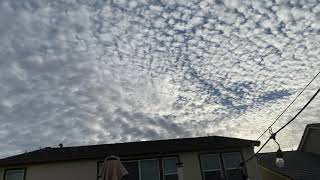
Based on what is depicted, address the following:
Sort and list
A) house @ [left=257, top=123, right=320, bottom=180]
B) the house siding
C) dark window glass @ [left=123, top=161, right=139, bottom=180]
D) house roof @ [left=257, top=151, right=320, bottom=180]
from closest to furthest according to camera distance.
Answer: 1. the house siding
2. dark window glass @ [left=123, top=161, right=139, bottom=180]
3. house roof @ [left=257, top=151, right=320, bottom=180]
4. house @ [left=257, top=123, right=320, bottom=180]

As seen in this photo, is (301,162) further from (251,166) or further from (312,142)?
(251,166)

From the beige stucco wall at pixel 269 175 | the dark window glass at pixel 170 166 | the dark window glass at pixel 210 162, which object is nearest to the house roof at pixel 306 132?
the beige stucco wall at pixel 269 175

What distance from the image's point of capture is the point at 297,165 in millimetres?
23031

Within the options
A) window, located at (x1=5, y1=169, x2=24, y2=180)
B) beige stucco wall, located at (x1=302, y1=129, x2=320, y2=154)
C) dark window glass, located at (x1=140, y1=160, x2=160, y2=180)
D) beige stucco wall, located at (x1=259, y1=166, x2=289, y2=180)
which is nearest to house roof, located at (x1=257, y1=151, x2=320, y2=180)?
beige stucco wall, located at (x1=259, y1=166, x2=289, y2=180)

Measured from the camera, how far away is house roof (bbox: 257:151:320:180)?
20469 mm

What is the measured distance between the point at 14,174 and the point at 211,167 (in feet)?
34.2

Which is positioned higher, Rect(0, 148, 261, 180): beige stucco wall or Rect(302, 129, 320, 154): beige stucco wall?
Rect(302, 129, 320, 154): beige stucco wall

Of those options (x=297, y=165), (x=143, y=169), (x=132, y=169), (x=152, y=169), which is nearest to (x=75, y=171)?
(x=132, y=169)

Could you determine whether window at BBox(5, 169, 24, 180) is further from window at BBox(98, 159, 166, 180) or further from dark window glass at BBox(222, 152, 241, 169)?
dark window glass at BBox(222, 152, 241, 169)

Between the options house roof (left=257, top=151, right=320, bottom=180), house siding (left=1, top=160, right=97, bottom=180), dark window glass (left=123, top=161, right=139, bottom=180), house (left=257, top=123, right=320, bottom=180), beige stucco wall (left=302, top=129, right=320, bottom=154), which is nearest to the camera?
house siding (left=1, top=160, right=97, bottom=180)

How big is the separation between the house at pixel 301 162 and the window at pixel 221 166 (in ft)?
14.5

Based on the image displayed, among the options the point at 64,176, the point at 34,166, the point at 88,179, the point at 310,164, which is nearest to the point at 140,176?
the point at 88,179

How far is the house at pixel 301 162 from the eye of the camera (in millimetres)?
20719

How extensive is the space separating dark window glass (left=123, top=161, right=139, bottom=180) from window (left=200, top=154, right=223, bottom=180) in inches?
139
